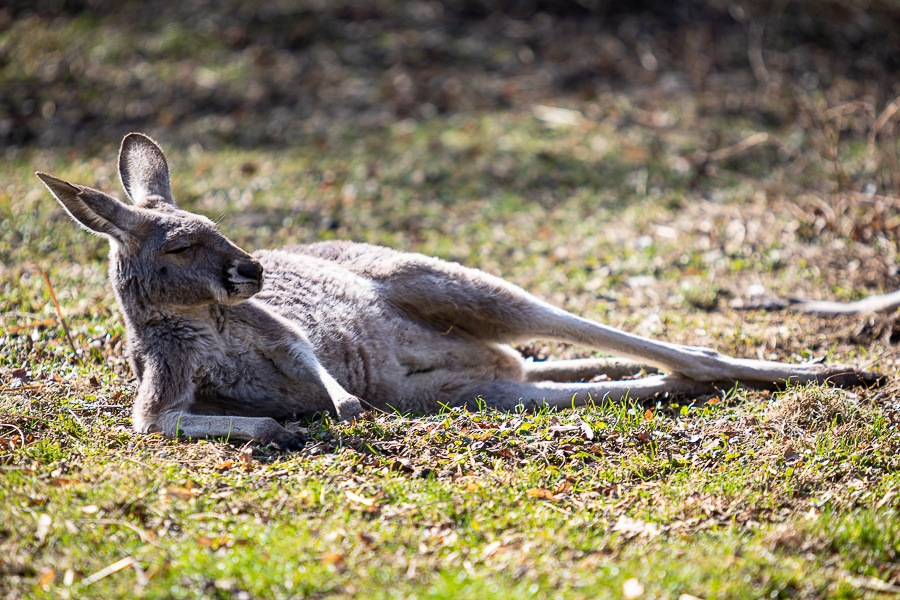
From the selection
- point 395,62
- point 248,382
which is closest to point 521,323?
point 248,382

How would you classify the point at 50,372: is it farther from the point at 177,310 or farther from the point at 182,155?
the point at 182,155

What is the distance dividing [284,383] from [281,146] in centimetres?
583

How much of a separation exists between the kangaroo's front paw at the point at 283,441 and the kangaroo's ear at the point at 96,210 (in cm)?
120

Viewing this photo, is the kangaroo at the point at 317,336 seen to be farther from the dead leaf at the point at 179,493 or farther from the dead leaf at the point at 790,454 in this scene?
the dead leaf at the point at 790,454

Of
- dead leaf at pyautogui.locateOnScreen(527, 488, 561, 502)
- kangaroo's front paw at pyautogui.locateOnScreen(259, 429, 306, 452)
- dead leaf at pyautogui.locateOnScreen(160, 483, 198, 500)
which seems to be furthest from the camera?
kangaroo's front paw at pyautogui.locateOnScreen(259, 429, 306, 452)

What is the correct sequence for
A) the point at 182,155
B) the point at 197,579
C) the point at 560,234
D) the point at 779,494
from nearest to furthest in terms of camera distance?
the point at 197,579 → the point at 779,494 → the point at 560,234 → the point at 182,155

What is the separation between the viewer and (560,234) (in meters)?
8.10

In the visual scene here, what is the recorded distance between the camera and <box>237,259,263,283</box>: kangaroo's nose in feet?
14.1

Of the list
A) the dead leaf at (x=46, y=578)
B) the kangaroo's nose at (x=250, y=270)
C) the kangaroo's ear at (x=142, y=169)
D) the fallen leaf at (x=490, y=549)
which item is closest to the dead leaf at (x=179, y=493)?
the dead leaf at (x=46, y=578)

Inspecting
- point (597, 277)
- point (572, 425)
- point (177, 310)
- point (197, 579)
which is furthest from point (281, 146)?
point (197, 579)

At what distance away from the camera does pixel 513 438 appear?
14.3 feet

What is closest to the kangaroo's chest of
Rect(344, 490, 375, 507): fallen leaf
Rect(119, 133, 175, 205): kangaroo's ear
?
Rect(344, 490, 375, 507): fallen leaf

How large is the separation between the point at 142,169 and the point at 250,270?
113 centimetres

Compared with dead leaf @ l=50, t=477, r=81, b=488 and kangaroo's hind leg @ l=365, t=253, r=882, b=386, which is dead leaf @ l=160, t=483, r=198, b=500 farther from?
kangaroo's hind leg @ l=365, t=253, r=882, b=386
